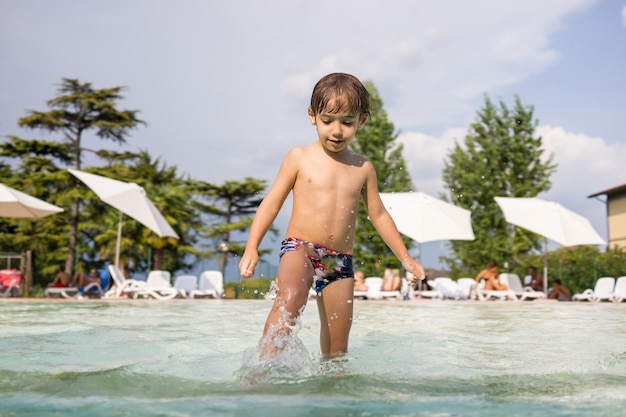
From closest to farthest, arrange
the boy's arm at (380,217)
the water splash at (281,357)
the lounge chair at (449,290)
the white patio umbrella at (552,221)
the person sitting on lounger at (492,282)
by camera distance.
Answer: the water splash at (281,357), the boy's arm at (380,217), the white patio umbrella at (552,221), the person sitting on lounger at (492,282), the lounge chair at (449,290)

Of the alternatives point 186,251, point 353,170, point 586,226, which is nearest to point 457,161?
point 586,226

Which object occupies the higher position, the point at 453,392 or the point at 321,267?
the point at 321,267

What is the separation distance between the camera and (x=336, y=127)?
3.18 m

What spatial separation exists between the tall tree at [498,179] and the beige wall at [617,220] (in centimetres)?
→ 994

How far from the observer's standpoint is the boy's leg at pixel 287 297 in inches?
117

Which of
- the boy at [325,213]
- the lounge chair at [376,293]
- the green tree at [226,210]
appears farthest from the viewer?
the green tree at [226,210]

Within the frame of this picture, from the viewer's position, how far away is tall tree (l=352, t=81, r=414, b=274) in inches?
1048

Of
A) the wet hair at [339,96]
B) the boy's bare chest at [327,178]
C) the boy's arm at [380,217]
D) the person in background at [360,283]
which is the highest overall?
the wet hair at [339,96]

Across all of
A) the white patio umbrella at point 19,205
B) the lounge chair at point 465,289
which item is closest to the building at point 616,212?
the lounge chair at point 465,289

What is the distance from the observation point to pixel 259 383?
2.59 m

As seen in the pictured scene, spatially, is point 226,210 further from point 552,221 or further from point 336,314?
point 336,314

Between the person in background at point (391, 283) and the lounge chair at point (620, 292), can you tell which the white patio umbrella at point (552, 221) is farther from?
the person in background at point (391, 283)

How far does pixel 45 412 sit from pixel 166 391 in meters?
0.53

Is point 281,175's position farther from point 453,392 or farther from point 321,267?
point 453,392
